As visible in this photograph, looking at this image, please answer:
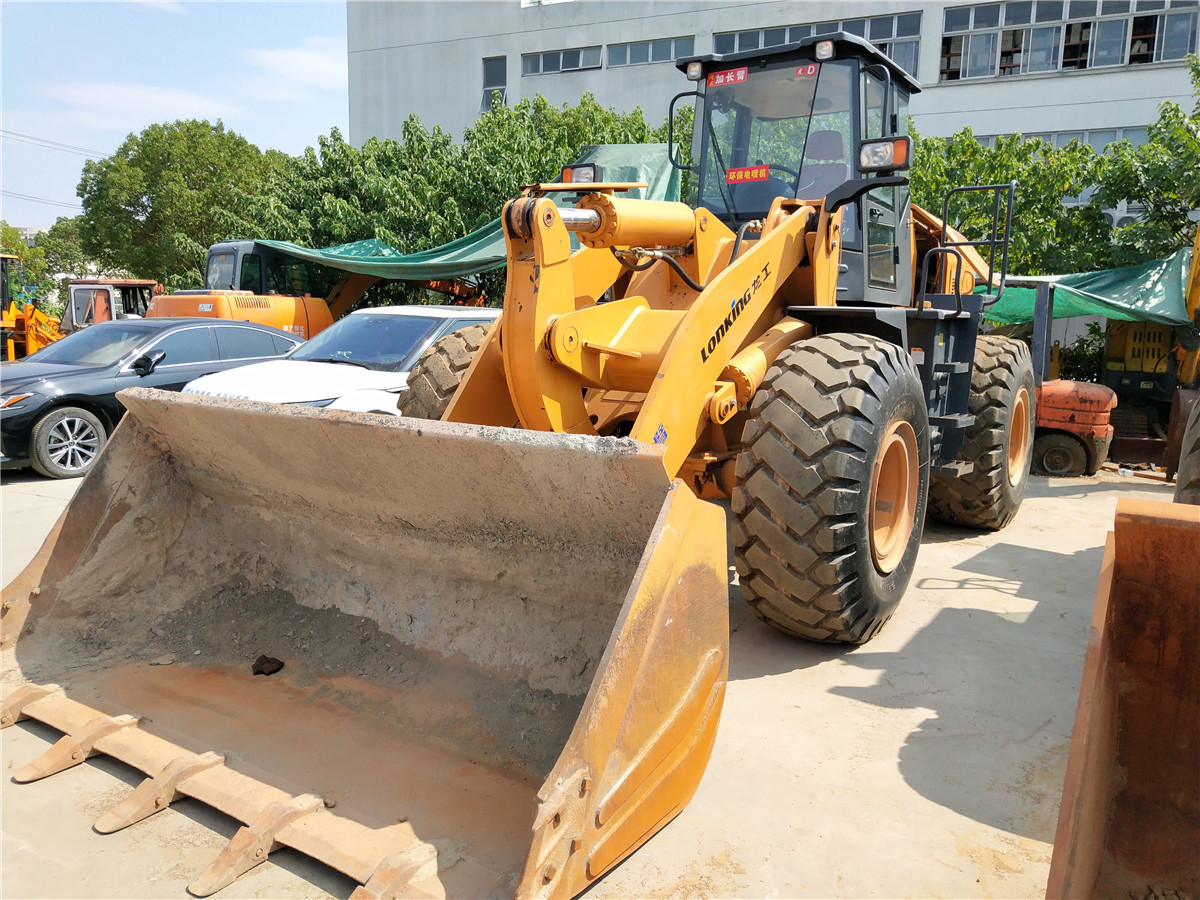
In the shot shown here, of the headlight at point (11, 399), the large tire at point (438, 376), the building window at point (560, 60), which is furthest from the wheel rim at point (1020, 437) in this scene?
the building window at point (560, 60)

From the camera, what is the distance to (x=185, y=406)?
3762 mm

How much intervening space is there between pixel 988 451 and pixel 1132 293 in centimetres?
727

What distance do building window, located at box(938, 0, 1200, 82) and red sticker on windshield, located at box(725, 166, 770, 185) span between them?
21.2m

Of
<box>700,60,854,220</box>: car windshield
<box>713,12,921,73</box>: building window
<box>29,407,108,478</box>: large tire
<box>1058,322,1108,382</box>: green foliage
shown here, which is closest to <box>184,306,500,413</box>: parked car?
<box>29,407,108,478</box>: large tire

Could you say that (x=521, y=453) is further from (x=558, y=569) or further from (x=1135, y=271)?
(x=1135, y=271)

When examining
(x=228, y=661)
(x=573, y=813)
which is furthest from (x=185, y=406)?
(x=573, y=813)

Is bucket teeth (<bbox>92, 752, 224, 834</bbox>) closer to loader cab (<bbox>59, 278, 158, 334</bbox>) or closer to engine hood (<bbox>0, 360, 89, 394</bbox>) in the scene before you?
engine hood (<bbox>0, 360, 89, 394</bbox>)

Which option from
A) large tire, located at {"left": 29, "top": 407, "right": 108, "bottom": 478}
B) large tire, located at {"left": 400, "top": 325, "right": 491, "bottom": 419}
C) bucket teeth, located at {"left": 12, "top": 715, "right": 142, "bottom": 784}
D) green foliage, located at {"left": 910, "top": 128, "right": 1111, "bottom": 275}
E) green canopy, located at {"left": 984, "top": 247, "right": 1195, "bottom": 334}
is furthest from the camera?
green foliage, located at {"left": 910, "top": 128, "right": 1111, "bottom": 275}

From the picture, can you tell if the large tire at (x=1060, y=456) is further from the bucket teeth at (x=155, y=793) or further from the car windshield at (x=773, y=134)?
the bucket teeth at (x=155, y=793)

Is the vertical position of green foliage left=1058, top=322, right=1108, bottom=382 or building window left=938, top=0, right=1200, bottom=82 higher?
building window left=938, top=0, right=1200, bottom=82

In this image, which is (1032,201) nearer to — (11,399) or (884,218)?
(884,218)

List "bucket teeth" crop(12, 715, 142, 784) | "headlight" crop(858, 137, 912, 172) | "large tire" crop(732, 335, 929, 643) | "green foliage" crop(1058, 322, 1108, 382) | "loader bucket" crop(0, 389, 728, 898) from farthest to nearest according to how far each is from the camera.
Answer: "green foliage" crop(1058, 322, 1108, 382), "headlight" crop(858, 137, 912, 172), "large tire" crop(732, 335, 929, 643), "bucket teeth" crop(12, 715, 142, 784), "loader bucket" crop(0, 389, 728, 898)

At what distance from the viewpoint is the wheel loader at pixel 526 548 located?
267 cm

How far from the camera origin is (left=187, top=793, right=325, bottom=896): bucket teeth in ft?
8.43
